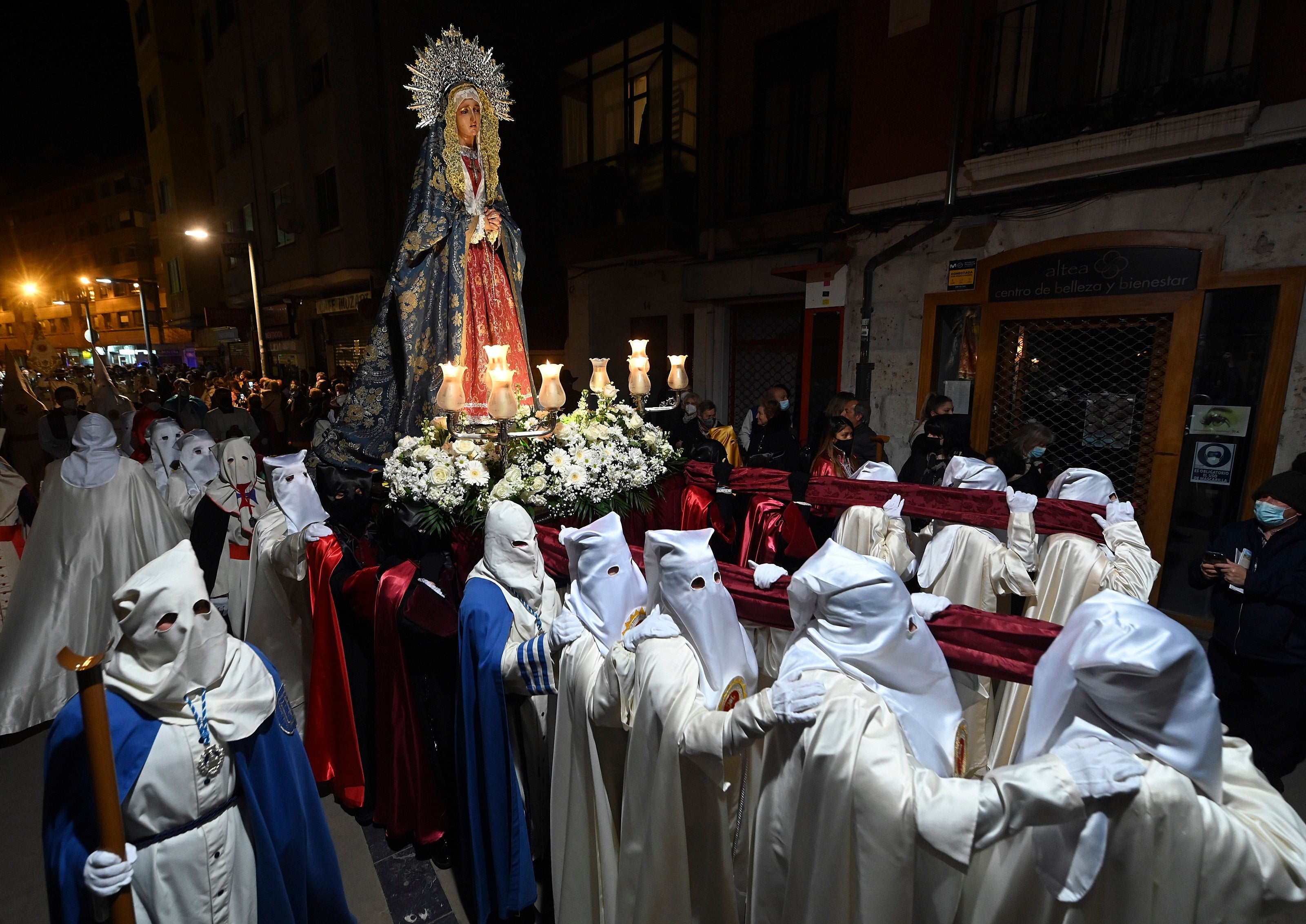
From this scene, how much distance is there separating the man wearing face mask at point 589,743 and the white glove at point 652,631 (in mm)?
166

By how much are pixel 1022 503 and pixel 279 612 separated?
458cm

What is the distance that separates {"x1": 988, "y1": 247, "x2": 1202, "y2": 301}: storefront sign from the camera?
5652 mm

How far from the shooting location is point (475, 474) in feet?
11.4

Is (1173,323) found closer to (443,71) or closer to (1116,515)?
(1116,515)

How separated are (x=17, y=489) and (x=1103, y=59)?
34.7 feet

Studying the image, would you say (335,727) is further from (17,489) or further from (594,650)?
(17,489)

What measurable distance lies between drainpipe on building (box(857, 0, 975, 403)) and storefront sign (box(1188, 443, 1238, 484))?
3.25 metres

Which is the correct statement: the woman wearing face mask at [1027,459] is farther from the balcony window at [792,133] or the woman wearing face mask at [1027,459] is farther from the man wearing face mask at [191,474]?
the man wearing face mask at [191,474]

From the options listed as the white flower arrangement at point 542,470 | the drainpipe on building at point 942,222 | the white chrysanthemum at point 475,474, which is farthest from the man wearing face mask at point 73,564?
the drainpipe on building at point 942,222

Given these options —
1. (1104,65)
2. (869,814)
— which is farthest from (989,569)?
(1104,65)

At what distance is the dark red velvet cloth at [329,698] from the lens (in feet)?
10.8

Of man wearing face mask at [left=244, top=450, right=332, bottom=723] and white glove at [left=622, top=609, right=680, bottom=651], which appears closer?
white glove at [left=622, top=609, right=680, bottom=651]

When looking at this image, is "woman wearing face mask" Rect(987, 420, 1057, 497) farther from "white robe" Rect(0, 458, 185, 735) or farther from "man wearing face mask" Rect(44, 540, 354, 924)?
"white robe" Rect(0, 458, 185, 735)

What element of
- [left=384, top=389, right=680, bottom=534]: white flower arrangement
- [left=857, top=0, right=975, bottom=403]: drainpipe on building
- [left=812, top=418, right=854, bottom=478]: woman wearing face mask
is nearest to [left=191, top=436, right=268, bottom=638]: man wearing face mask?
[left=384, top=389, right=680, bottom=534]: white flower arrangement
